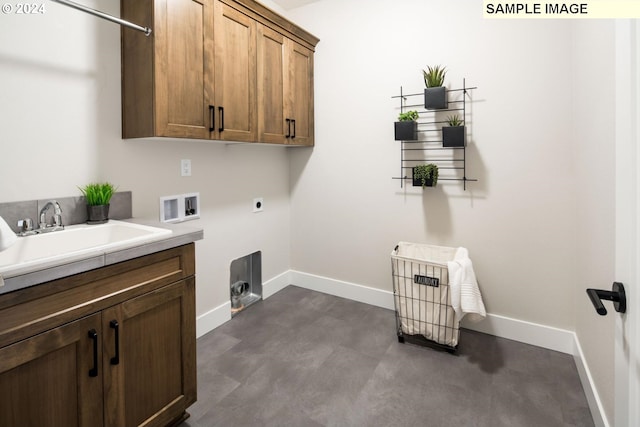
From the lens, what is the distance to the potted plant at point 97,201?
5.47ft

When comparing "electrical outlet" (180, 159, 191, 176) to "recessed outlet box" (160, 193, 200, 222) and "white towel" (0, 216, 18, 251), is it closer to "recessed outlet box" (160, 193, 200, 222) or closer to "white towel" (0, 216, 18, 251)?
"recessed outlet box" (160, 193, 200, 222)

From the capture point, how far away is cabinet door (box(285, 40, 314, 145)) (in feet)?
8.77

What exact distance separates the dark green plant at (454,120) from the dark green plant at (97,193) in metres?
2.12

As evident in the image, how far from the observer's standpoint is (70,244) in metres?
1.53

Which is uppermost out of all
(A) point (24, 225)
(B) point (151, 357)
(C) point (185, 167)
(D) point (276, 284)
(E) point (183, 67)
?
(E) point (183, 67)

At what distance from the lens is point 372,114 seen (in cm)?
273

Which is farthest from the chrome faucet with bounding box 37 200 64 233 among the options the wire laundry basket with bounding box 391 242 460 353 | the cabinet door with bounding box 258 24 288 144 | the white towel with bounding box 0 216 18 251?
the wire laundry basket with bounding box 391 242 460 353

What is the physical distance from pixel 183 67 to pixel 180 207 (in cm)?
85

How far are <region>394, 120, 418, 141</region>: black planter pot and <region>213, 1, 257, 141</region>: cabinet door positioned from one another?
1002mm

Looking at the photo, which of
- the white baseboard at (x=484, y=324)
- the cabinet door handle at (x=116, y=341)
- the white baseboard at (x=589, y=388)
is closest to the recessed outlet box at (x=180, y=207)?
the white baseboard at (x=484, y=324)

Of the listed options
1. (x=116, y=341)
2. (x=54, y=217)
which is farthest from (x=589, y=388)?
(x=54, y=217)

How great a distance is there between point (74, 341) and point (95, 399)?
9.3 inches

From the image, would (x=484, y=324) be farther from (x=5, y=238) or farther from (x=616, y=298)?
(x=5, y=238)

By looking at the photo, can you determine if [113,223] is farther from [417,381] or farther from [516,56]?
[516,56]
